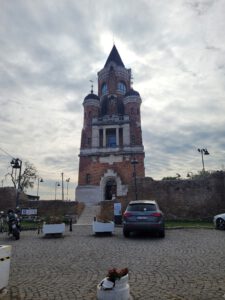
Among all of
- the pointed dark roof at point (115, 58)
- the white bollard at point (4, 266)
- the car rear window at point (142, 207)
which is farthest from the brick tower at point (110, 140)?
the white bollard at point (4, 266)

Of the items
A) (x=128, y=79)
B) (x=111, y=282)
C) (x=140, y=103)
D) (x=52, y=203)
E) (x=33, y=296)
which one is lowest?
(x=33, y=296)

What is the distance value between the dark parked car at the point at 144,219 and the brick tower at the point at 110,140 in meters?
21.5

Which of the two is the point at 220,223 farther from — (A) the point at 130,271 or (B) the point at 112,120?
(B) the point at 112,120

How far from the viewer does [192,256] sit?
7.11 meters

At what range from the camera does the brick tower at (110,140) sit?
34.6 meters

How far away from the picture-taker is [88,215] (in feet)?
84.1

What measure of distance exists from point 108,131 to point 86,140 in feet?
12.3

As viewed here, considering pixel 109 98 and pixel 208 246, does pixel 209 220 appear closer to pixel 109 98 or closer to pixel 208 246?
pixel 208 246

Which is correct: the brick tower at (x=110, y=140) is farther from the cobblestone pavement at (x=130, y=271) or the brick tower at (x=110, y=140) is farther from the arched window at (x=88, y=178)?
the cobblestone pavement at (x=130, y=271)

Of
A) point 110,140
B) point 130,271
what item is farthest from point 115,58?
point 130,271

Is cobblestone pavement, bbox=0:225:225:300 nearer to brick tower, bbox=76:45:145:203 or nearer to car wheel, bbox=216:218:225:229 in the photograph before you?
car wheel, bbox=216:218:225:229

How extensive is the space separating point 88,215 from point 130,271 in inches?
808

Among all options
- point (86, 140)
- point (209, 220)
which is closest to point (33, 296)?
point (209, 220)

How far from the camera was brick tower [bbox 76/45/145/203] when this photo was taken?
113ft
